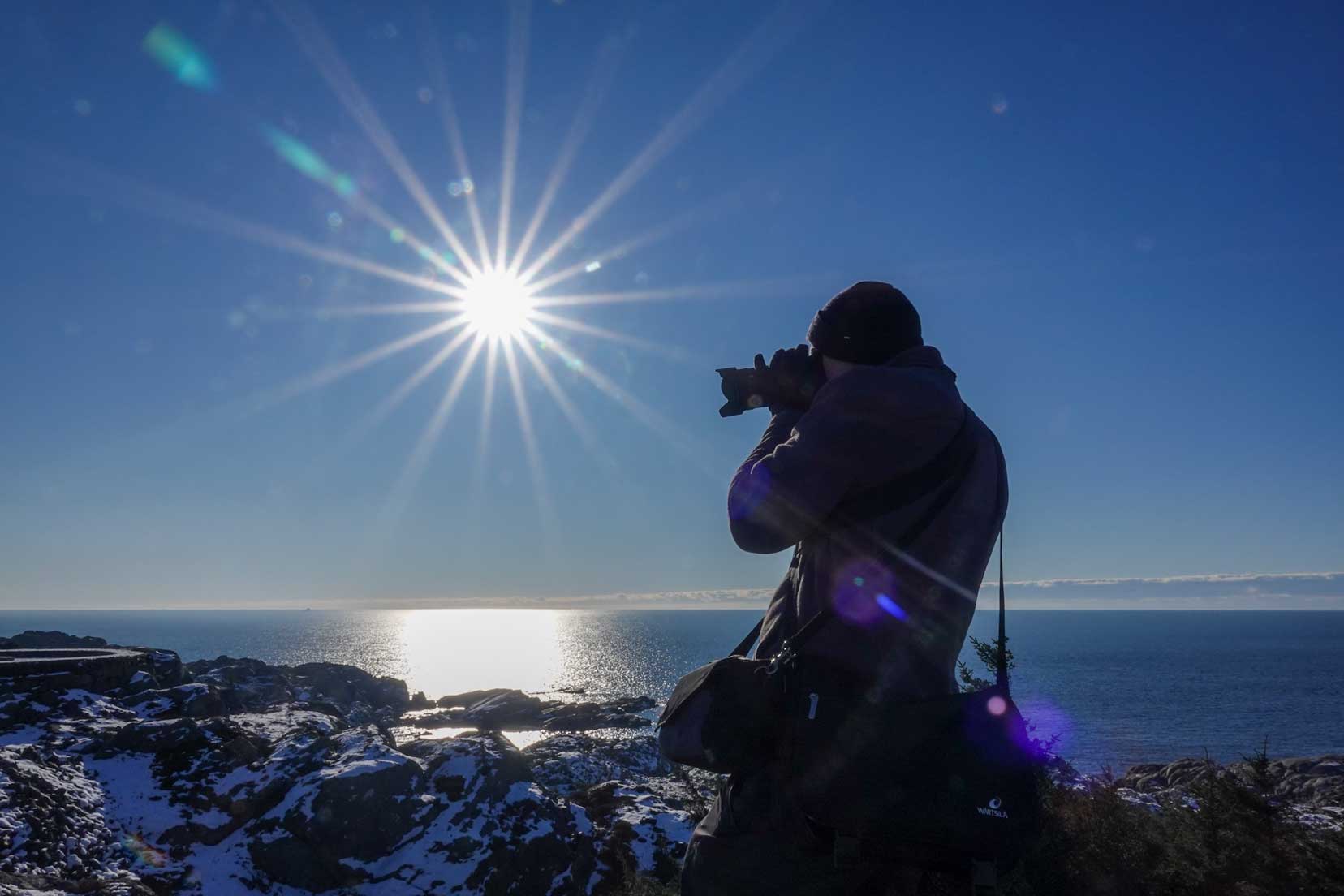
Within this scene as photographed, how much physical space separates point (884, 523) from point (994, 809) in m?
0.81

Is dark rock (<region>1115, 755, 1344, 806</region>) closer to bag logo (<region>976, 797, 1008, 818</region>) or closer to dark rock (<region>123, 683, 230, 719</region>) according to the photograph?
bag logo (<region>976, 797, 1008, 818</region>)

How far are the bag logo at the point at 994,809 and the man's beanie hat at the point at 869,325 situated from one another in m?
1.38

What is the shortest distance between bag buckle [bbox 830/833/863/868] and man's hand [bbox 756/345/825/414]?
1385 millimetres

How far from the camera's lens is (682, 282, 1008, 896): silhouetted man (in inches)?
81.7

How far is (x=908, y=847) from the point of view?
191cm

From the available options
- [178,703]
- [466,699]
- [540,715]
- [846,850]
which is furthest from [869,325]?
[466,699]

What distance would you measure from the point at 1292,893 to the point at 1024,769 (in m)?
7.92

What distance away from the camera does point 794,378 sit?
2658 millimetres

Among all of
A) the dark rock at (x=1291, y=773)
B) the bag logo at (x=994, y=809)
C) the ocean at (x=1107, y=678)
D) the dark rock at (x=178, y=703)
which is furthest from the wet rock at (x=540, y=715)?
the bag logo at (x=994, y=809)

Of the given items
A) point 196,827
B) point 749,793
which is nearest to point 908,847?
point 749,793

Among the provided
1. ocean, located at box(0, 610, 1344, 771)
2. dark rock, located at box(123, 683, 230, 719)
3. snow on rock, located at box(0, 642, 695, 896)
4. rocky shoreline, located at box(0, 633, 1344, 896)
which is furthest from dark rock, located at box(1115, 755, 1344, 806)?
dark rock, located at box(123, 683, 230, 719)

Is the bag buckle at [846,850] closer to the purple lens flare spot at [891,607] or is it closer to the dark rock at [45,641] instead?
the purple lens flare spot at [891,607]

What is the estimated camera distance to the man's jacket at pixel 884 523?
2100mm

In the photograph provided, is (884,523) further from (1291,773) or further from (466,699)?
(466,699)
